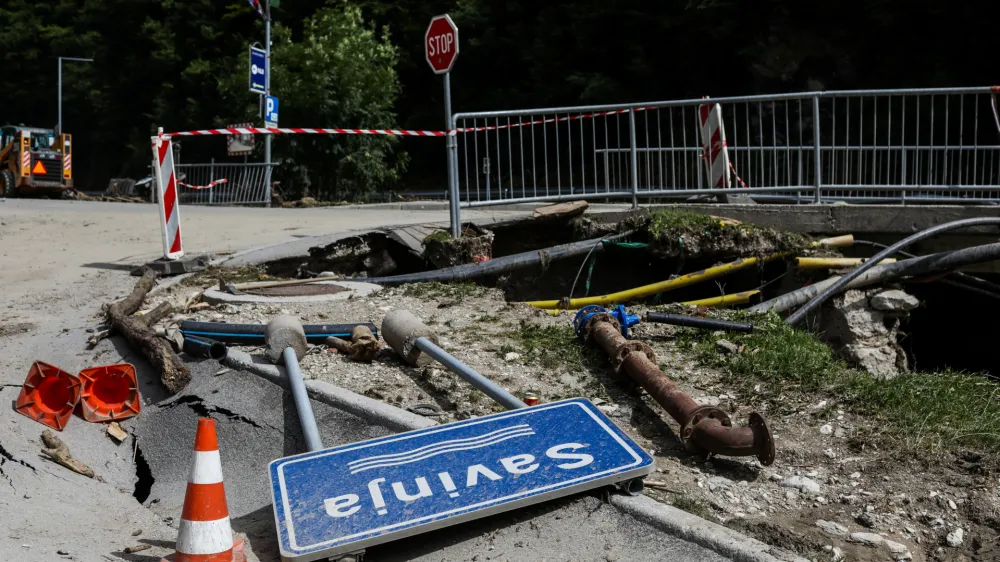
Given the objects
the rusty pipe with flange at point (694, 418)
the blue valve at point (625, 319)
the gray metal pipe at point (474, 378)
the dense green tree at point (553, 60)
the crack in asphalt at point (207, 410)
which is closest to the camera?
the rusty pipe with flange at point (694, 418)

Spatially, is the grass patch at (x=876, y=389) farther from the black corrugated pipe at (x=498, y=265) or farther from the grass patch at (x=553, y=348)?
the black corrugated pipe at (x=498, y=265)

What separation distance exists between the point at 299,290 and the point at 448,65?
330 centimetres

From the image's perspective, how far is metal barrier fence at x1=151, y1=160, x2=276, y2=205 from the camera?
21.3 meters

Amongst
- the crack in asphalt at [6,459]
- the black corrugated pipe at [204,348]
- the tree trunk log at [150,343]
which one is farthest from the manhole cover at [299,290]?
the crack in asphalt at [6,459]

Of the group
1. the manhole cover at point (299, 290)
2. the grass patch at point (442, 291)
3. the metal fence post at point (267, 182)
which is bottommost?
the grass patch at point (442, 291)

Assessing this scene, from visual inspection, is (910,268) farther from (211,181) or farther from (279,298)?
(211,181)

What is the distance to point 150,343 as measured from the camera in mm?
5734

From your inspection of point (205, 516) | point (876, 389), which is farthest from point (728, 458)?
point (205, 516)

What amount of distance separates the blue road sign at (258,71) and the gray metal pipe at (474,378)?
663 inches

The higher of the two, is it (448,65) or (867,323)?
(448,65)

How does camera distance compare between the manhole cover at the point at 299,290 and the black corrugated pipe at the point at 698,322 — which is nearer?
the black corrugated pipe at the point at 698,322

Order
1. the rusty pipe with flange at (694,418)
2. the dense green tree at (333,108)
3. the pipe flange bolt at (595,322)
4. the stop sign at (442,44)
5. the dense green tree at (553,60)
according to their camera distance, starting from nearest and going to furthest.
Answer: the rusty pipe with flange at (694,418) → the pipe flange bolt at (595,322) → the stop sign at (442,44) → the dense green tree at (553,60) → the dense green tree at (333,108)

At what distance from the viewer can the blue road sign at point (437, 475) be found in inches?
134

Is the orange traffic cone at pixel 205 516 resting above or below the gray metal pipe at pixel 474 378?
below
